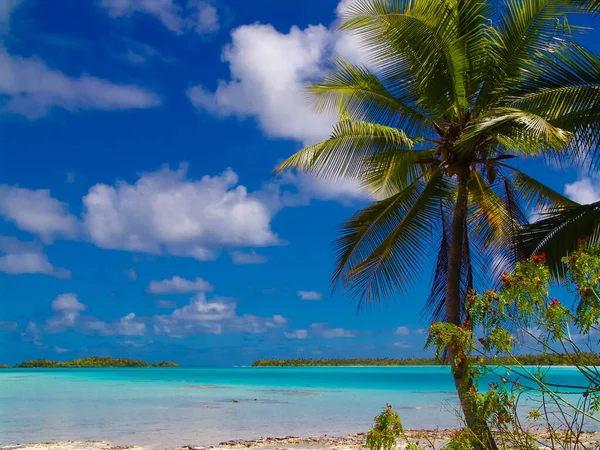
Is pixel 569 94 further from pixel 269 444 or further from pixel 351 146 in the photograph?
pixel 269 444

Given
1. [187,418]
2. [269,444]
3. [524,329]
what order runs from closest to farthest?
[524,329] → [269,444] → [187,418]

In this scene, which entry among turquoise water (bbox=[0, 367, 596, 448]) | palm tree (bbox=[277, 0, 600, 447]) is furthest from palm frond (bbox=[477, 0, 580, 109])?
turquoise water (bbox=[0, 367, 596, 448])

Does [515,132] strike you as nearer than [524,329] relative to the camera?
No

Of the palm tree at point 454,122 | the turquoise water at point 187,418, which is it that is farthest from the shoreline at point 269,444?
the palm tree at point 454,122

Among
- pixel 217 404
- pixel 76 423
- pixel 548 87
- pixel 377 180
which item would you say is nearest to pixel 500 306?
pixel 548 87

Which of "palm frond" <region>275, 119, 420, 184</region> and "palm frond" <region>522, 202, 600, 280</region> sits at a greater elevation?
"palm frond" <region>275, 119, 420, 184</region>

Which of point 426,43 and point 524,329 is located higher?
point 426,43

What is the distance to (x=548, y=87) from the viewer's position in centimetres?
800

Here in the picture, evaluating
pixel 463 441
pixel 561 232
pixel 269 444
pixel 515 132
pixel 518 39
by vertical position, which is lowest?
pixel 269 444

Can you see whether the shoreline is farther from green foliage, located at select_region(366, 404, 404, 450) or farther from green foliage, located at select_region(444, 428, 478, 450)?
green foliage, located at select_region(444, 428, 478, 450)

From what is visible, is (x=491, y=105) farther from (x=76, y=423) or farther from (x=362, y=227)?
(x=76, y=423)

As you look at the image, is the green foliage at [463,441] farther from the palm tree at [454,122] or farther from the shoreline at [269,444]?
the shoreline at [269,444]

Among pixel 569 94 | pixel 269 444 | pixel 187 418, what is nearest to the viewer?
pixel 569 94

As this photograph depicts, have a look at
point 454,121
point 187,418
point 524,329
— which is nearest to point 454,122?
point 454,121
